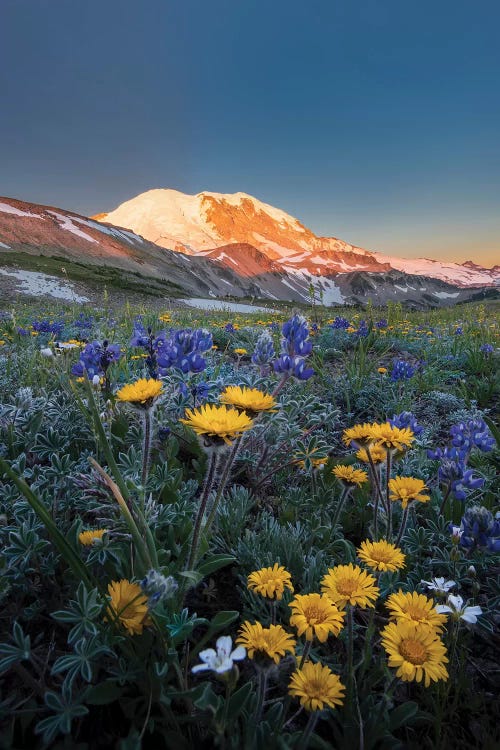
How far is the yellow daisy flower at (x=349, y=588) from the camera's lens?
1.04m

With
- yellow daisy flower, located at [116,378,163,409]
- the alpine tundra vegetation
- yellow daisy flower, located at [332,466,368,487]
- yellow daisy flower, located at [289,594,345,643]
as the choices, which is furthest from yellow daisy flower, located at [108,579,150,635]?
yellow daisy flower, located at [332,466,368,487]

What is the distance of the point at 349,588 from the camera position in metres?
1.08

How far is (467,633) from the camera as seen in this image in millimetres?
1377

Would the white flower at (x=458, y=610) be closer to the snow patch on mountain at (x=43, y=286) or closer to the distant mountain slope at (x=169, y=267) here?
the distant mountain slope at (x=169, y=267)

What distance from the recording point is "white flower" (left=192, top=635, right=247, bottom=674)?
773 millimetres

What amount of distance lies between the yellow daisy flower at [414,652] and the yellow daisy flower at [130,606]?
0.62 m

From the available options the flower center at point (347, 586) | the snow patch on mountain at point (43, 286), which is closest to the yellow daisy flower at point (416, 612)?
the flower center at point (347, 586)

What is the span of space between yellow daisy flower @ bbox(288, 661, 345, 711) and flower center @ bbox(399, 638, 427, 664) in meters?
0.18

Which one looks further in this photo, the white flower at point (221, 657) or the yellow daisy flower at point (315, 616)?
the yellow daisy flower at point (315, 616)

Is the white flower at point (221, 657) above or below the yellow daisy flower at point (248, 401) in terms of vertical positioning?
below

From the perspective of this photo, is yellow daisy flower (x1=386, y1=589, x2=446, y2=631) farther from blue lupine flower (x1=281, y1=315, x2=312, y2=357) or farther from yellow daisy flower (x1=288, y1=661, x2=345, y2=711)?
blue lupine flower (x1=281, y1=315, x2=312, y2=357)

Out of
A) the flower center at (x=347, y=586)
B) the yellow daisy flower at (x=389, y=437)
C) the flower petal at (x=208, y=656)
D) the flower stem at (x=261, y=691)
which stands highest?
the yellow daisy flower at (x=389, y=437)

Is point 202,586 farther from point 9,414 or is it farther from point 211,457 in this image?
point 9,414

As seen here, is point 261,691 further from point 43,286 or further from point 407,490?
point 43,286
